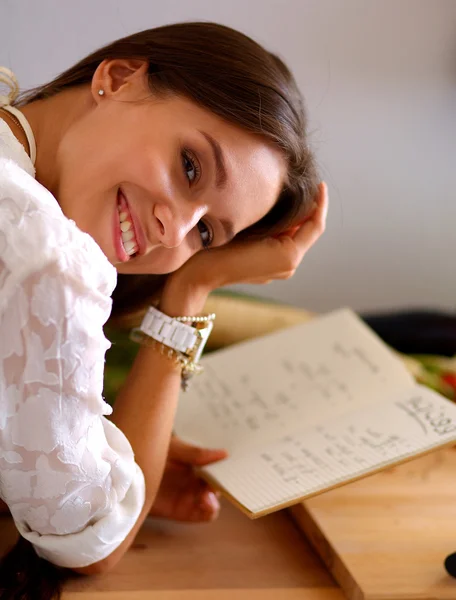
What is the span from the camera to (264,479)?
842 mm

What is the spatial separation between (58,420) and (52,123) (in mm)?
398

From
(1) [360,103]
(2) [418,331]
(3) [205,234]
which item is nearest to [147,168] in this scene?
(3) [205,234]

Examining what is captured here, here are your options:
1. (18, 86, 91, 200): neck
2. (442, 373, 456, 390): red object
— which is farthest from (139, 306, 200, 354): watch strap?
(442, 373, 456, 390): red object

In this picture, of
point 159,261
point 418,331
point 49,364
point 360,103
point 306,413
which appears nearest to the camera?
point 49,364

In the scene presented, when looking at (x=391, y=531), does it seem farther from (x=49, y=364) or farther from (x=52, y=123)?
(x=52, y=123)

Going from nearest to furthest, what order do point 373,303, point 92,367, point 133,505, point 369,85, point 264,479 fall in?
point 92,367
point 133,505
point 264,479
point 369,85
point 373,303

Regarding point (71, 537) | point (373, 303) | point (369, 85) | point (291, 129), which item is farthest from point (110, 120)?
point (373, 303)

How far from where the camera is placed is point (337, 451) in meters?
0.88

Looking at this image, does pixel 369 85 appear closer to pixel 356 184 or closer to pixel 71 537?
pixel 356 184

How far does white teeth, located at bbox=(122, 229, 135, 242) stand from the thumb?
310 mm

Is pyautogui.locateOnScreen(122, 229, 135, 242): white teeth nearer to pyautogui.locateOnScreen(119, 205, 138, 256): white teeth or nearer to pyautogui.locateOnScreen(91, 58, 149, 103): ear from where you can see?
pyautogui.locateOnScreen(119, 205, 138, 256): white teeth

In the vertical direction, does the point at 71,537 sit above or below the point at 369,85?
below

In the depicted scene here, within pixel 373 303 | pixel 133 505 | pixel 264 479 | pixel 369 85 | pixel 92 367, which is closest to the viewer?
pixel 92 367

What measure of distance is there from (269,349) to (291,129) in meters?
0.38
